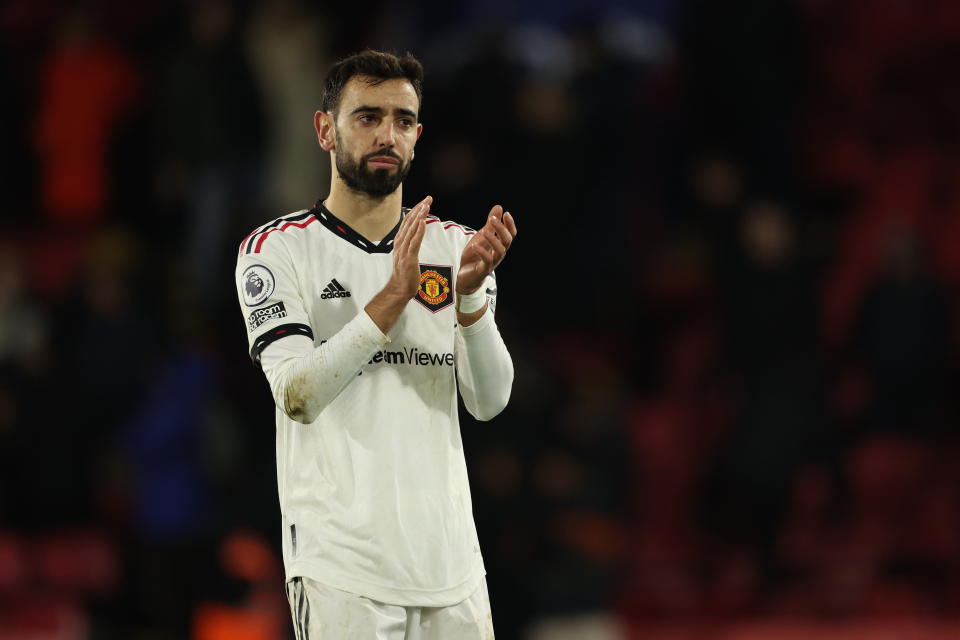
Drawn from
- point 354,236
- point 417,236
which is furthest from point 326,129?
point 417,236

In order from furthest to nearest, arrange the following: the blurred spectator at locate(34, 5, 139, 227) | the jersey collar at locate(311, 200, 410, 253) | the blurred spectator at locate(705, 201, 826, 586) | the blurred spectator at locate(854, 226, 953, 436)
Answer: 1. the blurred spectator at locate(34, 5, 139, 227)
2. the blurred spectator at locate(854, 226, 953, 436)
3. the blurred spectator at locate(705, 201, 826, 586)
4. the jersey collar at locate(311, 200, 410, 253)

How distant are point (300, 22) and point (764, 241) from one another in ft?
12.9

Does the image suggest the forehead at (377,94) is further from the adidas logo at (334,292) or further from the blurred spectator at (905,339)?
the blurred spectator at (905,339)

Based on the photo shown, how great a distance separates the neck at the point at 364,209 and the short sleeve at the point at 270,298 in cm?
22

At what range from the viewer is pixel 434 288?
14.5 feet

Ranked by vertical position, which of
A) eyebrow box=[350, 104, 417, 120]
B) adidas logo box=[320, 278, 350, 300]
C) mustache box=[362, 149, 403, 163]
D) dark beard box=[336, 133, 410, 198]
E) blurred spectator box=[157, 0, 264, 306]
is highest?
blurred spectator box=[157, 0, 264, 306]

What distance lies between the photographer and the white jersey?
13.9 ft

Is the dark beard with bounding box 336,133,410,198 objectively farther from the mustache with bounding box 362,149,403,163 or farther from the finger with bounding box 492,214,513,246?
the finger with bounding box 492,214,513,246

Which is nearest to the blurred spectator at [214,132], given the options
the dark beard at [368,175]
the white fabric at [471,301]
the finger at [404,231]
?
the dark beard at [368,175]

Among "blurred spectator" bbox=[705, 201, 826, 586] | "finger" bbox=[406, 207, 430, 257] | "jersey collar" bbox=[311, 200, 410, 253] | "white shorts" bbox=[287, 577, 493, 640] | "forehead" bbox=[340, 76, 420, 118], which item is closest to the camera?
"finger" bbox=[406, 207, 430, 257]

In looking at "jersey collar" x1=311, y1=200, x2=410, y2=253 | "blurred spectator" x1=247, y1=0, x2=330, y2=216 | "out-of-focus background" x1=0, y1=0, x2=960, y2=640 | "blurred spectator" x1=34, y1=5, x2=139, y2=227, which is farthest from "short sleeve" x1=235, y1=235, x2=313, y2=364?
"blurred spectator" x1=34, y1=5, x2=139, y2=227

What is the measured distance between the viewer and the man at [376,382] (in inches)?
166

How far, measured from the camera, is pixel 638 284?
11023 millimetres

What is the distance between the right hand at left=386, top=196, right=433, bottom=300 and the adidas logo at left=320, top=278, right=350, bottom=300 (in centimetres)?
28
